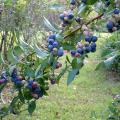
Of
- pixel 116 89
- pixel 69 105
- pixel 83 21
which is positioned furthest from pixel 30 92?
pixel 116 89

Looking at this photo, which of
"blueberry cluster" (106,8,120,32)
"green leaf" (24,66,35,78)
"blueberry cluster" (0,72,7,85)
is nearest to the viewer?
"blueberry cluster" (106,8,120,32)

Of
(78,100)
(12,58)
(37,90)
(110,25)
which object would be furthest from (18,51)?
(78,100)

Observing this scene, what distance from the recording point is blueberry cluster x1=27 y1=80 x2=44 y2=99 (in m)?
1.12

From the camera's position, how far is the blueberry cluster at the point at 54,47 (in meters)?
0.98

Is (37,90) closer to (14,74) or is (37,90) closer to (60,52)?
(14,74)

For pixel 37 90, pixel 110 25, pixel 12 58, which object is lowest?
pixel 37 90

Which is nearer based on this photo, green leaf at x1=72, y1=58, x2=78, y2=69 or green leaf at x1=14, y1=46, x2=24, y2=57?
green leaf at x1=72, y1=58, x2=78, y2=69

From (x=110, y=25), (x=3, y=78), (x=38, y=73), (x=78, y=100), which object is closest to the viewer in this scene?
(x=110, y=25)

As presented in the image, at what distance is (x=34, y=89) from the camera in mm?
1130

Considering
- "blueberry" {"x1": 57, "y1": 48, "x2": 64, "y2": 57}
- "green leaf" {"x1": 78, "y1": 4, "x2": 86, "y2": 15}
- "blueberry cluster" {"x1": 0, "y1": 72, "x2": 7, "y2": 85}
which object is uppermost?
"green leaf" {"x1": 78, "y1": 4, "x2": 86, "y2": 15}

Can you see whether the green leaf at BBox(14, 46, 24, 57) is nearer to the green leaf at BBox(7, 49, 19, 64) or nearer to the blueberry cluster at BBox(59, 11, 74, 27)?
the green leaf at BBox(7, 49, 19, 64)

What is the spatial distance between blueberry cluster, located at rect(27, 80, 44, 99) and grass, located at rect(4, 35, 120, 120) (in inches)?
149

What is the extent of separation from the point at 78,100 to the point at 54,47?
510 cm

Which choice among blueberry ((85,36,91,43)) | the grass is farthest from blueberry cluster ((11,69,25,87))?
the grass
